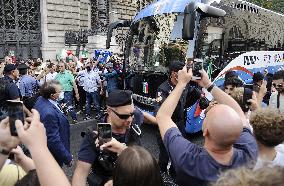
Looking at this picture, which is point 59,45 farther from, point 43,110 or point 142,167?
point 142,167

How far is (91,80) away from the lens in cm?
1114

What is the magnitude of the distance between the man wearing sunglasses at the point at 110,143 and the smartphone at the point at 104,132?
0.14ft

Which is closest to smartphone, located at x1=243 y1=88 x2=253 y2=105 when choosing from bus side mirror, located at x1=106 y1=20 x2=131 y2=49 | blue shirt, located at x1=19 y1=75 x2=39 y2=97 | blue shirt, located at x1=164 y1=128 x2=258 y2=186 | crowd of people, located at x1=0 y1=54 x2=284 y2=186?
crowd of people, located at x1=0 y1=54 x2=284 y2=186

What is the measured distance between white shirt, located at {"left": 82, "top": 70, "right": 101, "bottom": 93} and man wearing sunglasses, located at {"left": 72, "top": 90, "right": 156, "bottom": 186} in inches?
306

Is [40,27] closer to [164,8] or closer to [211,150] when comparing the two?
[164,8]

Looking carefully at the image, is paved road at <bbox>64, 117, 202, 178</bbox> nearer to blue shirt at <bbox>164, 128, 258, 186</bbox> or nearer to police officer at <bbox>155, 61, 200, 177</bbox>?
police officer at <bbox>155, 61, 200, 177</bbox>

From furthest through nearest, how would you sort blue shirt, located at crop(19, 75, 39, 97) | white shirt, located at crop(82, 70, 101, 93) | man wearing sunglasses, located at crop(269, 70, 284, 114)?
1. white shirt, located at crop(82, 70, 101, 93)
2. blue shirt, located at crop(19, 75, 39, 97)
3. man wearing sunglasses, located at crop(269, 70, 284, 114)

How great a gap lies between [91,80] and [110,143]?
28.6 feet

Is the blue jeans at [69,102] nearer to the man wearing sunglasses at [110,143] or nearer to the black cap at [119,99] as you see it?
the man wearing sunglasses at [110,143]

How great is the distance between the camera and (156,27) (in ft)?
31.3

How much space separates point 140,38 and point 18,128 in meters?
8.65

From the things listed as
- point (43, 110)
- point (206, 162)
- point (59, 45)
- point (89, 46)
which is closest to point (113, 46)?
point (89, 46)

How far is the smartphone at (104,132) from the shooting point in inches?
102

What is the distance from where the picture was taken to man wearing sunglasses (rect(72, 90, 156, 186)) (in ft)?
9.05
